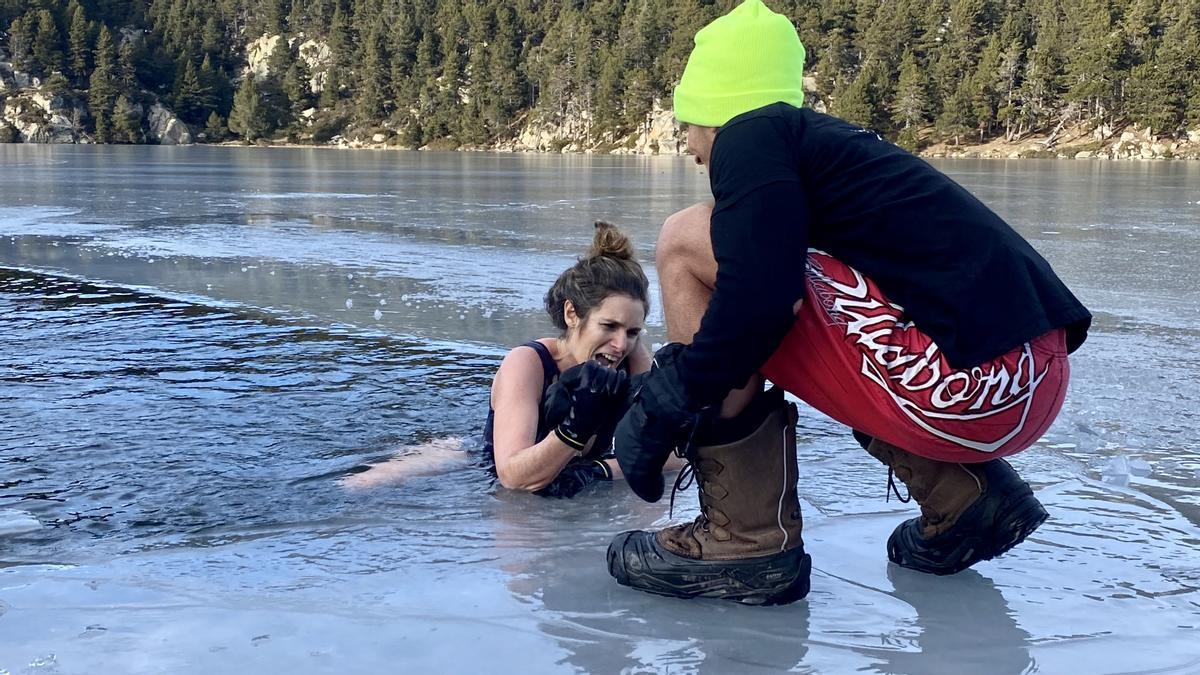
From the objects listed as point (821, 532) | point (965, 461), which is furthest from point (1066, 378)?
point (821, 532)

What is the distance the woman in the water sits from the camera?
330cm

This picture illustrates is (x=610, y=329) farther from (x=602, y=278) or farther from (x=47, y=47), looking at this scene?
(x=47, y=47)

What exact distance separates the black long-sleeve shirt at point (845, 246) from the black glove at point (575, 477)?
1.24 metres

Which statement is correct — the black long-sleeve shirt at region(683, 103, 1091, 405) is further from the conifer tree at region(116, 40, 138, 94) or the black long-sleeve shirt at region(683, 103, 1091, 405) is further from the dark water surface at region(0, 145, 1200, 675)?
the conifer tree at region(116, 40, 138, 94)

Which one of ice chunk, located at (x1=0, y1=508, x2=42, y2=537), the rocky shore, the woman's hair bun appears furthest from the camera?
the rocky shore

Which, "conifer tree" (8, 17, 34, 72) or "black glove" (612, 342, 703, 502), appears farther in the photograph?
"conifer tree" (8, 17, 34, 72)

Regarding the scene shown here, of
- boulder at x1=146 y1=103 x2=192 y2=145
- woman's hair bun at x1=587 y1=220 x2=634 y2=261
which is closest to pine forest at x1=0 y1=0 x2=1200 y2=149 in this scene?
boulder at x1=146 y1=103 x2=192 y2=145

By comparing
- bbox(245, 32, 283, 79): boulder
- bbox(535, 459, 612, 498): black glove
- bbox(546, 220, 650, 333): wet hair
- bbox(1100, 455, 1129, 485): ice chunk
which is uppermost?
bbox(245, 32, 283, 79): boulder

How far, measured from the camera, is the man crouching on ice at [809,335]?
222 centimetres

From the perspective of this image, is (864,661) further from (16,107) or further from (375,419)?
(16,107)

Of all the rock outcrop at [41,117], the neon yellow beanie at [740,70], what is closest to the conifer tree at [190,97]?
the rock outcrop at [41,117]

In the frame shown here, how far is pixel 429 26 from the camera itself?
10894 centimetres

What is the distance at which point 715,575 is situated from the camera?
8.02 feet

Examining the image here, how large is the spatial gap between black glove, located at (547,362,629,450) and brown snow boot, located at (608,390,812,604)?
43 cm
